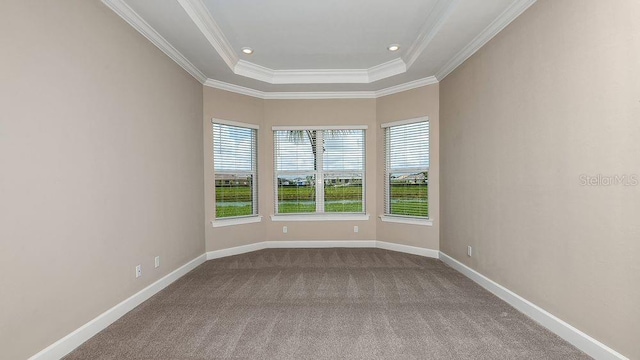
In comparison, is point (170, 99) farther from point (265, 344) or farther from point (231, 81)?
point (265, 344)

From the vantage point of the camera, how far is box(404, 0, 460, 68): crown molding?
2974 millimetres

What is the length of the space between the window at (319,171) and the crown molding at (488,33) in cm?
183

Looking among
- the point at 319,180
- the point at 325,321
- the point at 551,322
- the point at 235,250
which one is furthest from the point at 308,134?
the point at 551,322

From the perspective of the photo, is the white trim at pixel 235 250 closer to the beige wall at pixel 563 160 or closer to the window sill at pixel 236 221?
the window sill at pixel 236 221

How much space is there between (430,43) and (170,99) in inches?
124

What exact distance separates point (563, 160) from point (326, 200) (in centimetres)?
372

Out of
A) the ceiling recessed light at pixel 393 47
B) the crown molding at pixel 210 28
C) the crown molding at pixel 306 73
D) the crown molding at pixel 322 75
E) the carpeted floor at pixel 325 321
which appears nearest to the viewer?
the carpeted floor at pixel 325 321

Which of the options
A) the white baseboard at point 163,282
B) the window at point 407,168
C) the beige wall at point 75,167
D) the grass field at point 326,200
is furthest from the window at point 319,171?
the beige wall at point 75,167

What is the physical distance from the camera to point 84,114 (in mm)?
2391

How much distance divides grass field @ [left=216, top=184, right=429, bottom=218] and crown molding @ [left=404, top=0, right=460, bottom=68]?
2020 mm

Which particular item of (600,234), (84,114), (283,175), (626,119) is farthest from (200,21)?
(600,234)

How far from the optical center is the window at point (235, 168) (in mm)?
4879

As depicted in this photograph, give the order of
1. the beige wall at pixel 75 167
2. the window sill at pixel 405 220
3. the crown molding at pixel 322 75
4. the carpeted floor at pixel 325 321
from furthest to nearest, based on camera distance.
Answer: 1. the window sill at pixel 405 220
2. the crown molding at pixel 322 75
3. the carpeted floor at pixel 325 321
4. the beige wall at pixel 75 167

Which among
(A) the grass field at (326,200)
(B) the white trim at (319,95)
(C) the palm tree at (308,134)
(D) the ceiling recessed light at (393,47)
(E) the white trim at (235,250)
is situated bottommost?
(E) the white trim at (235,250)
